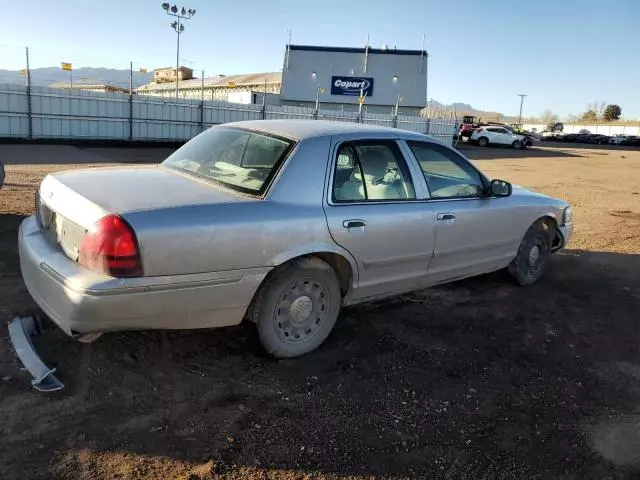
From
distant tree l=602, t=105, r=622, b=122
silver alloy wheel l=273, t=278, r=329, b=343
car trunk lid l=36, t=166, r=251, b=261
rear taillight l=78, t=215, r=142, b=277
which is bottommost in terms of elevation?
silver alloy wheel l=273, t=278, r=329, b=343

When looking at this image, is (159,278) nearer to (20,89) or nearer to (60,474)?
(60,474)

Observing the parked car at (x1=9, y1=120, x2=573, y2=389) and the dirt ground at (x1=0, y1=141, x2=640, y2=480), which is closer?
the dirt ground at (x1=0, y1=141, x2=640, y2=480)

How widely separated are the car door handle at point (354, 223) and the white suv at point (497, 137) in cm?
3773

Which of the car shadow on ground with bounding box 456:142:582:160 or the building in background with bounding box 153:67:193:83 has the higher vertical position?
the building in background with bounding box 153:67:193:83

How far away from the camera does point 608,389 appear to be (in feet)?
11.8

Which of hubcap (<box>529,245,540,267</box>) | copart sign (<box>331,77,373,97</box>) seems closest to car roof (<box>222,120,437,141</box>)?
hubcap (<box>529,245,540,267</box>)

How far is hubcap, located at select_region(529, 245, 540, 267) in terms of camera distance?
18.1 ft

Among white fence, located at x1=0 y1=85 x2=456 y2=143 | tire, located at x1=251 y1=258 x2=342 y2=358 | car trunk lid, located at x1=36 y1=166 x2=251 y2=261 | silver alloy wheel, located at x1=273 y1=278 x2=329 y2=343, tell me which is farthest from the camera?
white fence, located at x1=0 y1=85 x2=456 y2=143

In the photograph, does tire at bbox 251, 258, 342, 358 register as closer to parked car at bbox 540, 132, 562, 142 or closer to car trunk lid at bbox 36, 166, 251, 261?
car trunk lid at bbox 36, 166, 251, 261

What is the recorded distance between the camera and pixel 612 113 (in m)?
110

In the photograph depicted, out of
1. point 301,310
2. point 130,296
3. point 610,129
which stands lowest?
point 301,310

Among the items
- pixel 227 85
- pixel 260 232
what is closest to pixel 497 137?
pixel 227 85

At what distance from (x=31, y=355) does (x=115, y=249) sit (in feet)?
3.31

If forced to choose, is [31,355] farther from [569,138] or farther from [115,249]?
[569,138]
